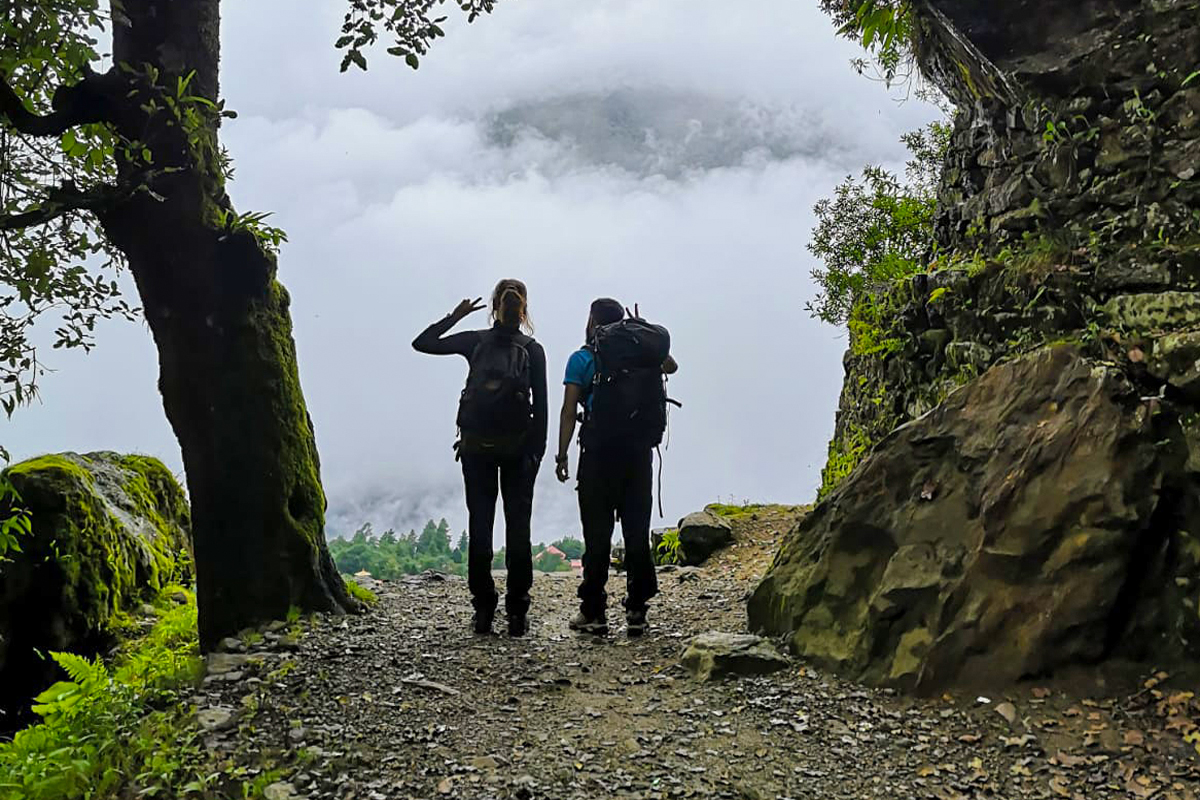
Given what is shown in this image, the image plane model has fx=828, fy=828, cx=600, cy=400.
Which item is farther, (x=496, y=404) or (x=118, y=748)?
(x=496, y=404)

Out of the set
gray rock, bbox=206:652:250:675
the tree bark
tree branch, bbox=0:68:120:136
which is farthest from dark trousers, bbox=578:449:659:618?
tree branch, bbox=0:68:120:136

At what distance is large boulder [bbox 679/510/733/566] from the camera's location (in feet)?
43.7

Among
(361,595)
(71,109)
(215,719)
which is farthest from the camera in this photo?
(361,595)

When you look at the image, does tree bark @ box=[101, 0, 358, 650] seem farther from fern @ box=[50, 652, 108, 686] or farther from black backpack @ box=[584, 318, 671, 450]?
black backpack @ box=[584, 318, 671, 450]

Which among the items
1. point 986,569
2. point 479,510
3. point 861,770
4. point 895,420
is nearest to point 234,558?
point 479,510

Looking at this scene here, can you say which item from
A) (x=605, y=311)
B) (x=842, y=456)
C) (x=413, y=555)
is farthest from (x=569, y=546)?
(x=605, y=311)

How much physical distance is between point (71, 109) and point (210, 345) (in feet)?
6.94

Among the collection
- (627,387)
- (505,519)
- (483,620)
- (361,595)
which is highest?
(627,387)

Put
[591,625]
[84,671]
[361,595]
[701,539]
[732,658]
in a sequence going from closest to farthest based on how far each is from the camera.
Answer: [84,671] < [732,658] < [591,625] < [361,595] < [701,539]

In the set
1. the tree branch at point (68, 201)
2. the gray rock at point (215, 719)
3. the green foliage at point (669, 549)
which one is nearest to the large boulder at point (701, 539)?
the green foliage at point (669, 549)

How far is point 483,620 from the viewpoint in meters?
7.54

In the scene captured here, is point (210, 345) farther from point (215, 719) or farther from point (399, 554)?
point (399, 554)

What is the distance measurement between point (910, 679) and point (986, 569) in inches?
34.8

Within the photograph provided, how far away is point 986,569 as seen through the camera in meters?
5.47
